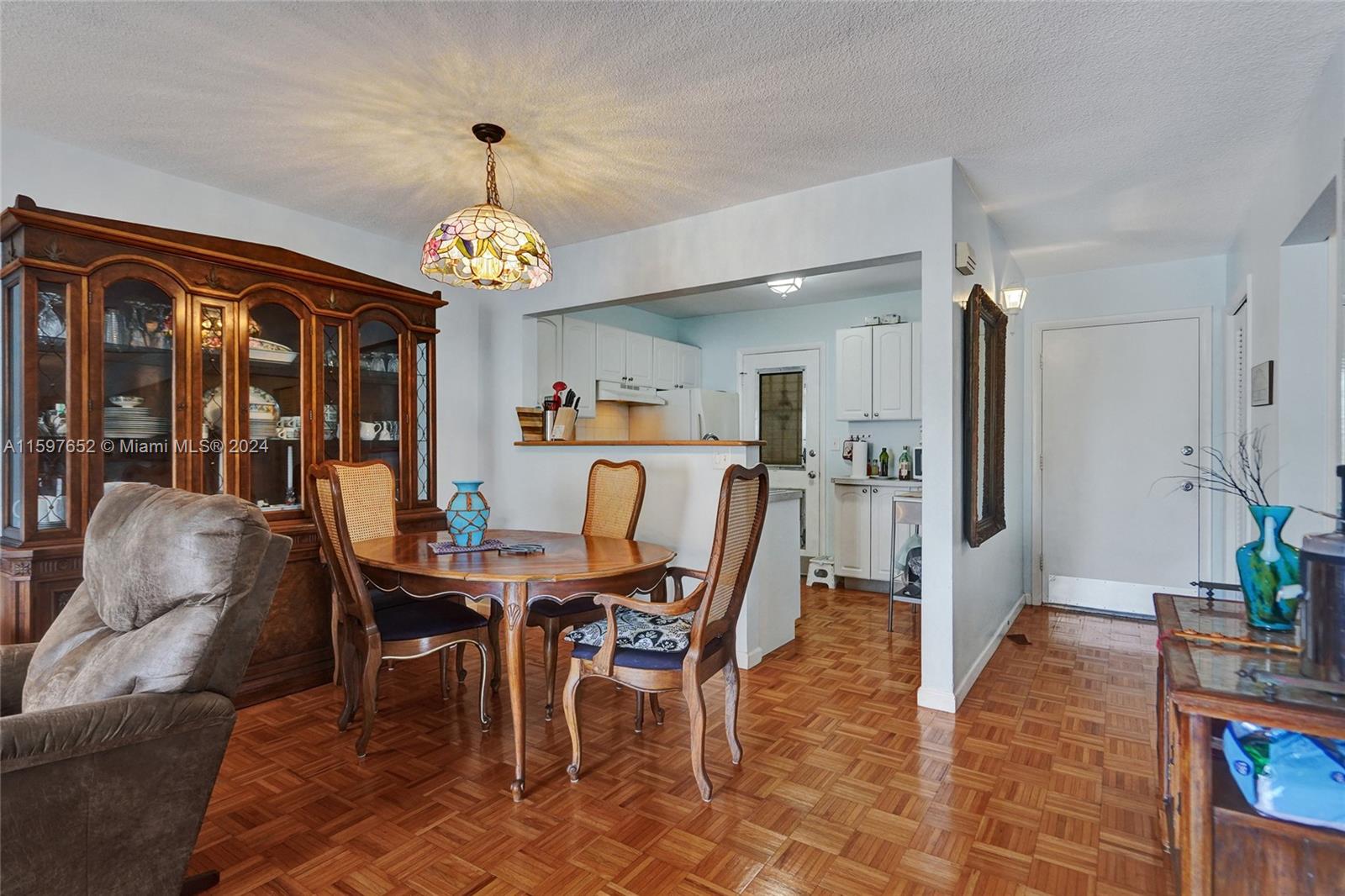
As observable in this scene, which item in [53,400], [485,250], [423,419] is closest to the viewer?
[485,250]

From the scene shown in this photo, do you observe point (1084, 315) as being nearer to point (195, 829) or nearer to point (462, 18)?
point (462, 18)

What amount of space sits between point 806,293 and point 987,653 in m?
3.04

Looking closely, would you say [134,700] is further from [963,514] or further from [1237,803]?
[963,514]

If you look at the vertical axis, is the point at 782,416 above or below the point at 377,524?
above

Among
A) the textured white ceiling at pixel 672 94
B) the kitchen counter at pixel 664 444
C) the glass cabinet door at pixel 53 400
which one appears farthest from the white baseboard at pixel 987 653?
the glass cabinet door at pixel 53 400

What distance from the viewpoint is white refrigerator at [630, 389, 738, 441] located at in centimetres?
554

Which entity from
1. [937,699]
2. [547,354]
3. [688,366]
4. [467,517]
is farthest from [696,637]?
[688,366]

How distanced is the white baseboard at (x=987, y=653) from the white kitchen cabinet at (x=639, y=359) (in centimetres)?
323

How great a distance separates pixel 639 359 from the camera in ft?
18.2

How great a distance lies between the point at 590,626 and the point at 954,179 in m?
2.45

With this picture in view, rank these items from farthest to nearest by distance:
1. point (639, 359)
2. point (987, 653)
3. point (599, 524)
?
point (639, 359) → point (987, 653) → point (599, 524)

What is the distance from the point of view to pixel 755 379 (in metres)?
5.98

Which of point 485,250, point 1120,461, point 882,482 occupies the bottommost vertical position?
point 882,482

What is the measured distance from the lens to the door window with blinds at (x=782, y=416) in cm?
573
